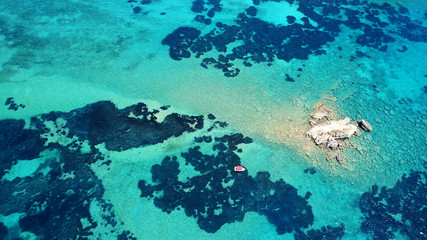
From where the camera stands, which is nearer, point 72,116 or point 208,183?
point 208,183

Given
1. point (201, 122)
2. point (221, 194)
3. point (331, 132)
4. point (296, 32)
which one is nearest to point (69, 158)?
point (201, 122)

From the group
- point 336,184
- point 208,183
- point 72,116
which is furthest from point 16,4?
point 336,184

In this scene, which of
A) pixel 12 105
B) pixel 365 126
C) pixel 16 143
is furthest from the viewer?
pixel 365 126

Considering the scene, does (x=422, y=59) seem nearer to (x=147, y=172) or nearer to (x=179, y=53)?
(x=179, y=53)

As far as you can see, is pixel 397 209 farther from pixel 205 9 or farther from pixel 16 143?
pixel 205 9

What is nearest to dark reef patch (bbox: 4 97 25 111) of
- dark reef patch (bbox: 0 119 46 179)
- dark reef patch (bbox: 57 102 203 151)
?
dark reef patch (bbox: 0 119 46 179)

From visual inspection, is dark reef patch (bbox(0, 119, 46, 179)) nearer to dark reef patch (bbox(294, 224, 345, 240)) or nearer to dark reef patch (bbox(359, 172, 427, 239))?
dark reef patch (bbox(294, 224, 345, 240))

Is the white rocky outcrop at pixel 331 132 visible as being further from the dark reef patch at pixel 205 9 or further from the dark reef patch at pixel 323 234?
the dark reef patch at pixel 205 9

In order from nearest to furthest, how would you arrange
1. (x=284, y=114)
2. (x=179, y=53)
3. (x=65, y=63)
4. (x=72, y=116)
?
(x=72, y=116) → (x=284, y=114) → (x=65, y=63) → (x=179, y=53)
